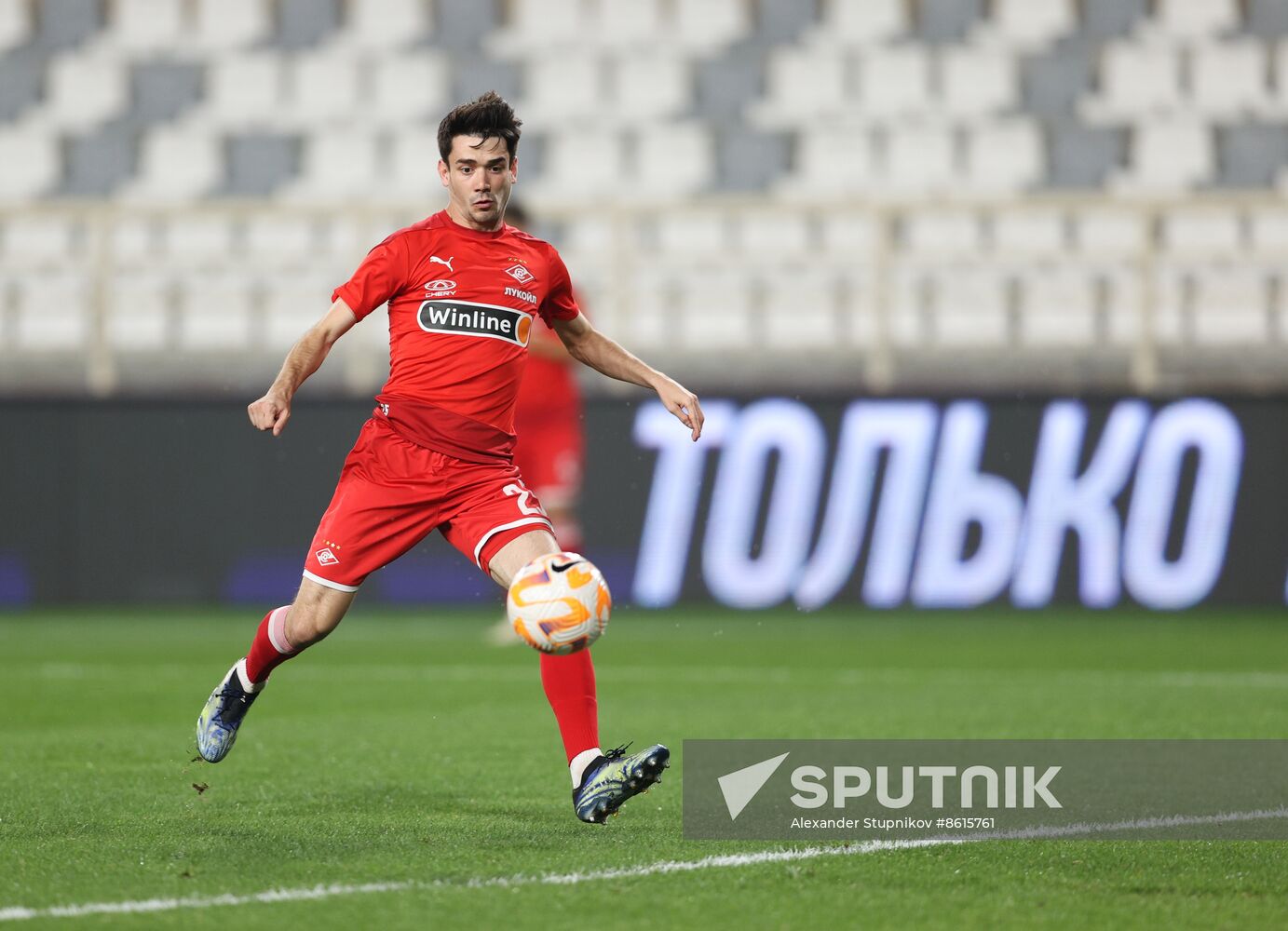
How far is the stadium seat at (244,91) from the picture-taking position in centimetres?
1747

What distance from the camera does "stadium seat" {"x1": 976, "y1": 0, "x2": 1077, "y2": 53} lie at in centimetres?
1750

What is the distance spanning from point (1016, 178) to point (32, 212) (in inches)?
333

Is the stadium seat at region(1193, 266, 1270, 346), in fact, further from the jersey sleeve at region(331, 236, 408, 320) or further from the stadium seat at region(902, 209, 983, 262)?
the jersey sleeve at region(331, 236, 408, 320)

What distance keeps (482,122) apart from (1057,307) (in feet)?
35.6

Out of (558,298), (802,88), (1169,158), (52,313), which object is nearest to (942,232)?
(802,88)

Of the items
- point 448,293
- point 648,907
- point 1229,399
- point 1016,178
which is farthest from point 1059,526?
point 648,907

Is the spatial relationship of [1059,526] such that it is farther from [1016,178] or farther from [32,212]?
[32,212]

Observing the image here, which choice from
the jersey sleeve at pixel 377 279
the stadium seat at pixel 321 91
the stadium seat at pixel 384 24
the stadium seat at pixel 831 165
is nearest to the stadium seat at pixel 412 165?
the stadium seat at pixel 321 91

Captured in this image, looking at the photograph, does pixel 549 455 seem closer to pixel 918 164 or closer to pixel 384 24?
pixel 918 164

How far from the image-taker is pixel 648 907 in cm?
384

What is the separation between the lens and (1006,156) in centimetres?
1678

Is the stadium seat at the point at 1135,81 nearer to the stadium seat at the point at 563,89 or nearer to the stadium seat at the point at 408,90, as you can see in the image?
the stadium seat at the point at 563,89

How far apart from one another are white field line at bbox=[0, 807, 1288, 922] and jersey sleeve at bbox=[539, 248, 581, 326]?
5.51 feet

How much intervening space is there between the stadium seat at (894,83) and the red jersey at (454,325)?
40.9 ft
